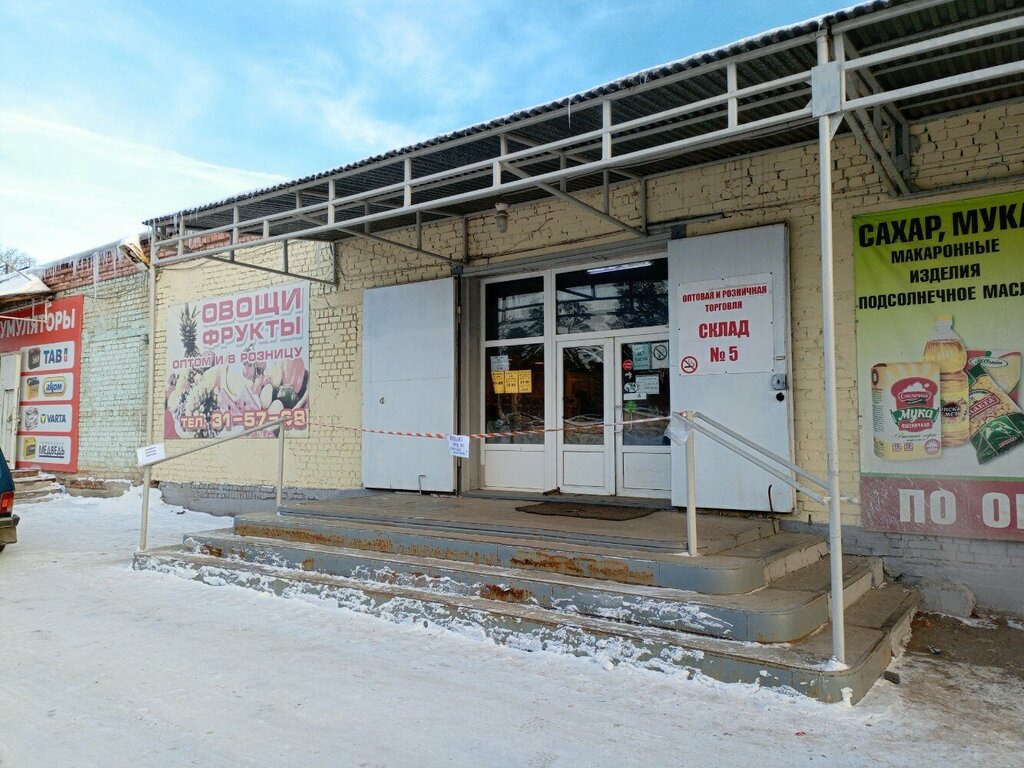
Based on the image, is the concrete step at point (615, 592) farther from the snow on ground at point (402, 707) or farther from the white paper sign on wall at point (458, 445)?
the white paper sign on wall at point (458, 445)

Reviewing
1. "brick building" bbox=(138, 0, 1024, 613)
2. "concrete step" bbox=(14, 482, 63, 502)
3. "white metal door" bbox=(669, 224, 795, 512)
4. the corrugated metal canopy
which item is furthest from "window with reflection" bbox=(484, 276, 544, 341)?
"concrete step" bbox=(14, 482, 63, 502)

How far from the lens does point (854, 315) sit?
5.95 meters

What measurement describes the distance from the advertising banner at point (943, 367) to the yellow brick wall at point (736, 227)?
0.48ft

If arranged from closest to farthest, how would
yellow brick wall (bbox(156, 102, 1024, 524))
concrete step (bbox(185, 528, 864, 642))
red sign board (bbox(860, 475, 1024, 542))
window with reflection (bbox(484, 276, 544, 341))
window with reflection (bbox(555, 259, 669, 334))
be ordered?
concrete step (bbox(185, 528, 864, 642)), red sign board (bbox(860, 475, 1024, 542)), yellow brick wall (bbox(156, 102, 1024, 524)), window with reflection (bbox(555, 259, 669, 334)), window with reflection (bbox(484, 276, 544, 341))

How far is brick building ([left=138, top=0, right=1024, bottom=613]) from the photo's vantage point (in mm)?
5098

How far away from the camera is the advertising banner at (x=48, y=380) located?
13.5m

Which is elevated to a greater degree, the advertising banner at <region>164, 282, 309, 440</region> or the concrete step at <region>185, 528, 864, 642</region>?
the advertising banner at <region>164, 282, 309, 440</region>

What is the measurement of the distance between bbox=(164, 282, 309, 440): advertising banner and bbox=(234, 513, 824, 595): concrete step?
3.56 meters

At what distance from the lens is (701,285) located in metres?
6.70

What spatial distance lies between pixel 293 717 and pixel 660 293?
526 cm

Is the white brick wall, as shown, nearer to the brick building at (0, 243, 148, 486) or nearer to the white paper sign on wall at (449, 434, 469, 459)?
the brick building at (0, 243, 148, 486)

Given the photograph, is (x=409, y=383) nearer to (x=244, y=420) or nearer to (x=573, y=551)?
(x=244, y=420)

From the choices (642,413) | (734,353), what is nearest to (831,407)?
(734,353)

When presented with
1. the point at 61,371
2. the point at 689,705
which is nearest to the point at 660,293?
the point at 689,705
